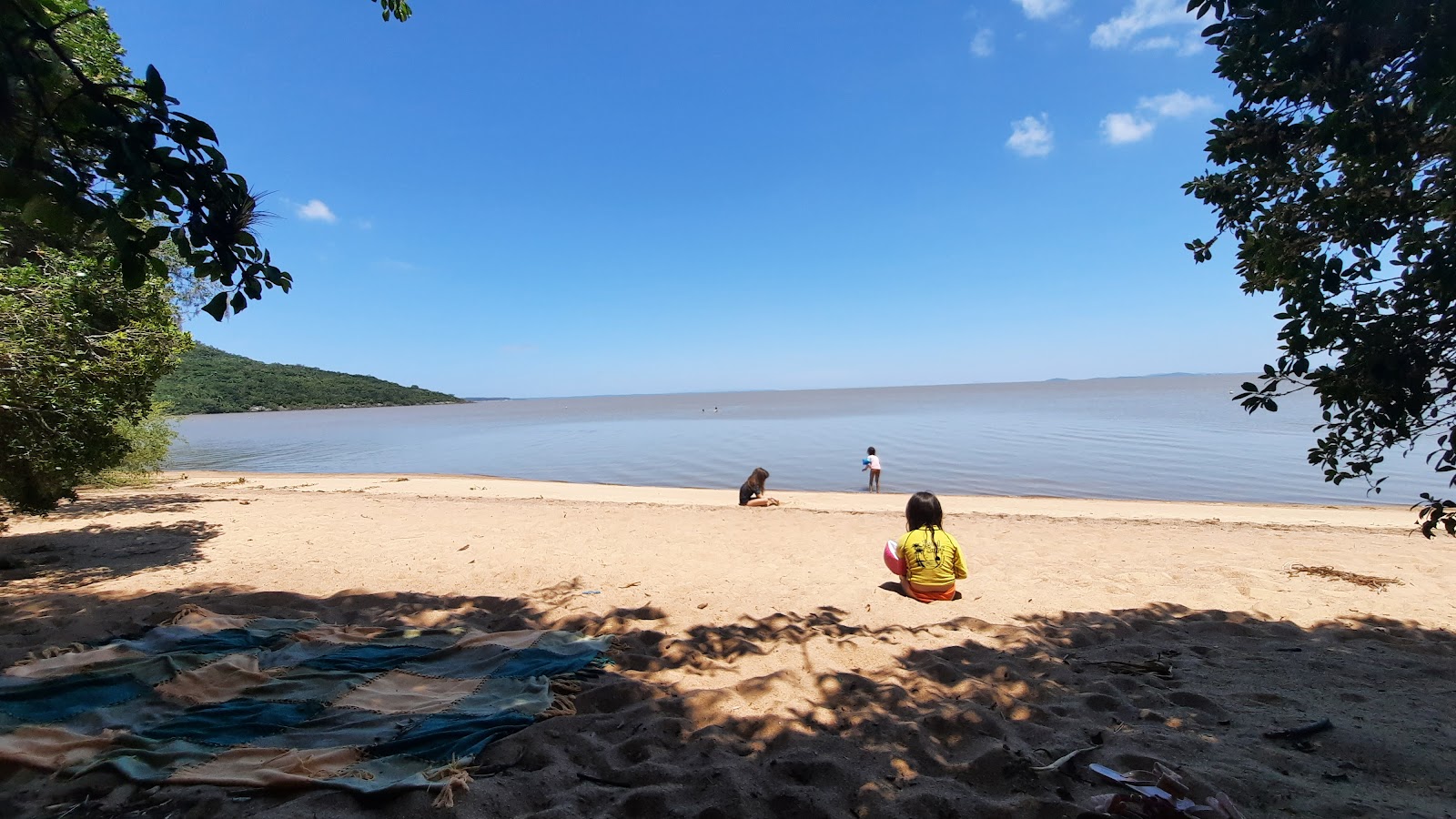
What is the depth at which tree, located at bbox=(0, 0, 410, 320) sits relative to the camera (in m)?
2.02

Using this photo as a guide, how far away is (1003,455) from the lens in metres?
22.9

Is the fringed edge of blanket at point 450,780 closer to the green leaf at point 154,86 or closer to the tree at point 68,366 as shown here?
the green leaf at point 154,86

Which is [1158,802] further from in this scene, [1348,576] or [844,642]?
[1348,576]

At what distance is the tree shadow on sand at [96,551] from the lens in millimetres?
6178

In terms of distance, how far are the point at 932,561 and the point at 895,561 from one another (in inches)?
14.7

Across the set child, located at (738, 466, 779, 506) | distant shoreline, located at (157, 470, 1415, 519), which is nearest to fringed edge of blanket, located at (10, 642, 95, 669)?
distant shoreline, located at (157, 470, 1415, 519)

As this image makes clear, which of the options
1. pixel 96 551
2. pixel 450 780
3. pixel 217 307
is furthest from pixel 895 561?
pixel 96 551

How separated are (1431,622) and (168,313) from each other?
41.4ft

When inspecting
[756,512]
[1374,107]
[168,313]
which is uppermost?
[1374,107]

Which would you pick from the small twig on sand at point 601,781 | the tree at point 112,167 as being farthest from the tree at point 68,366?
the small twig on sand at point 601,781

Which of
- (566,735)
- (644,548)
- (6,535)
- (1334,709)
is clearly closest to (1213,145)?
(1334,709)

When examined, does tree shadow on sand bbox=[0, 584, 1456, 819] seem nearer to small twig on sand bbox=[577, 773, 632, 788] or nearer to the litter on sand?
small twig on sand bbox=[577, 773, 632, 788]

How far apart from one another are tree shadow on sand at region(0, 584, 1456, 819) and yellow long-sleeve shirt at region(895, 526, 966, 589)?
613 millimetres

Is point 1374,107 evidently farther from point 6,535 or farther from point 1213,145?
point 6,535
